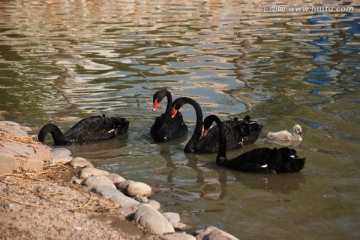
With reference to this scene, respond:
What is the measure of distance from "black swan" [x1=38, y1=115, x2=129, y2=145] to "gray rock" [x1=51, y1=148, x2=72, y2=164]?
0.54 metres

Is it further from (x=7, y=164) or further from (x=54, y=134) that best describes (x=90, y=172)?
(x=54, y=134)

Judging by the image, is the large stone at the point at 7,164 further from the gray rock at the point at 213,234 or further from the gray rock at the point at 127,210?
the gray rock at the point at 213,234

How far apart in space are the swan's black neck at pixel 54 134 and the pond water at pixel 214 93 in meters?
0.18

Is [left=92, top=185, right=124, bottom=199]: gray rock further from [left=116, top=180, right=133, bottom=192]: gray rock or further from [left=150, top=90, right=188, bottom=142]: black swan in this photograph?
[left=150, top=90, right=188, bottom=142]: black swan

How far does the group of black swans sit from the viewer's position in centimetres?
734

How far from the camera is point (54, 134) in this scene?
8.42 meters

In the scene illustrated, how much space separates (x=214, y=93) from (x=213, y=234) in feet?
19.4

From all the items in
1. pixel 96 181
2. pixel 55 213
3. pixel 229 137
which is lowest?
pixel 229 137

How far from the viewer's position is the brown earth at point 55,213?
5.10m

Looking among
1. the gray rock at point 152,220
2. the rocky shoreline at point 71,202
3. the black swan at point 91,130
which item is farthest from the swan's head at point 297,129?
the gray rock at point 152,220

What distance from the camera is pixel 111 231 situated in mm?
5320

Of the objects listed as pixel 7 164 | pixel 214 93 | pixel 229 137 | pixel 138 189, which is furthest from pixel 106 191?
pixel 214 93

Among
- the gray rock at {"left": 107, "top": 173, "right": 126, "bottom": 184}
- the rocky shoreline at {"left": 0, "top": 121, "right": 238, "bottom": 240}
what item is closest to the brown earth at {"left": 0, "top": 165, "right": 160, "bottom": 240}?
the rocky shoreline at {"left": 0, "top": 121, "right": 238, "bottom": 240}

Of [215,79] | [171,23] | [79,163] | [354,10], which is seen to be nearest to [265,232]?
[79,163]
